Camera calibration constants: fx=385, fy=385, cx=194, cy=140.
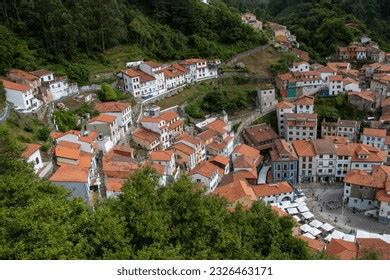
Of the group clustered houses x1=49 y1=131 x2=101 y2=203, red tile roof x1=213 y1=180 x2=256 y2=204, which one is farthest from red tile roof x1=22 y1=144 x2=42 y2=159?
red tile roof x1=213 y1=180 x2=256 y2=204

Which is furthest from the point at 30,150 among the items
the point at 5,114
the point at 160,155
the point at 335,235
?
the point at 335,235

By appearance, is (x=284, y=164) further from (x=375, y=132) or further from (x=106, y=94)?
(x=106, y=94)

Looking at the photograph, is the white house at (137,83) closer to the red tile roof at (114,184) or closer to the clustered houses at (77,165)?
the clustered houses at (77,165)

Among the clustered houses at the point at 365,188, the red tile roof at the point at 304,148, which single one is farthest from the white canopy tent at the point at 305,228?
the red tile roof at the point at 304,148

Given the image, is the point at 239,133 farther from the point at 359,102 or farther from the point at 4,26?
the point at 4,26

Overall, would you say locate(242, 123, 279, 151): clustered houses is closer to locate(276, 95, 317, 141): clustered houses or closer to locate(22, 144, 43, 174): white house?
locate(276, 95, 317, 141): clustered houses

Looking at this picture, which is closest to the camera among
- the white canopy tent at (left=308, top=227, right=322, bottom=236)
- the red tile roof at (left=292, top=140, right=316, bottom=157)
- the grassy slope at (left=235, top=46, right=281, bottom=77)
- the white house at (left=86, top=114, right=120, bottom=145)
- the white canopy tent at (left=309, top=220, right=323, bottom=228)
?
the white canopy tent at (left=308, top=227, right=322, bottom=236)

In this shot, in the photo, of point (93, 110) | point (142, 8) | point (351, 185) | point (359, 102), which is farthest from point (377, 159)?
A: point (142, 8)
